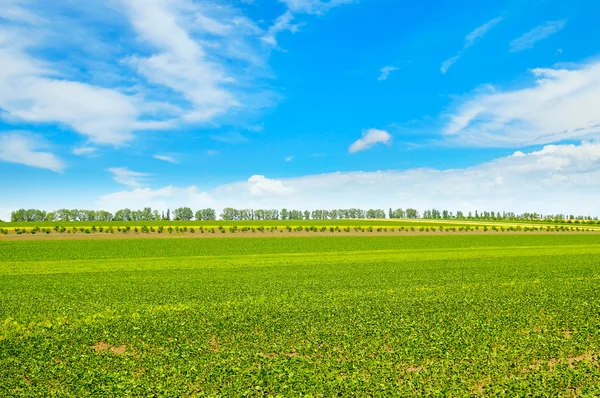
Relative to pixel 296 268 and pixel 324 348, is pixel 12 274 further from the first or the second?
pixel 324 348

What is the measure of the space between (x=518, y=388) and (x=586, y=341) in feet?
20.0

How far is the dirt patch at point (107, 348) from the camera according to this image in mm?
13835

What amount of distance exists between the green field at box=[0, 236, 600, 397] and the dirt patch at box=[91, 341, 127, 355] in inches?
3.2

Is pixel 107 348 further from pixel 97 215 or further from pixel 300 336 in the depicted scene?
pixel 97 215

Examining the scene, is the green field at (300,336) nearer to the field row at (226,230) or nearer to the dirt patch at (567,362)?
the dirt patch at (567,362)

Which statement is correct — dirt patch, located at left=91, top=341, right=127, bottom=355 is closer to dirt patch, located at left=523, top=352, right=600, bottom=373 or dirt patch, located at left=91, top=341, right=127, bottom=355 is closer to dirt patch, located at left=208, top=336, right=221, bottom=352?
dirt patch, located at left=208, top=336, right=221, bottom=352

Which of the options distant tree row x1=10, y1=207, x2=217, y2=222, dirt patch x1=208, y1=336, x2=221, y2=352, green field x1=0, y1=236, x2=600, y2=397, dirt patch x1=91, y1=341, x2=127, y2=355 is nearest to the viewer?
green field x1=0, y1=236, x2=600, y2=397

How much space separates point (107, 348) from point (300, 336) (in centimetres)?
736

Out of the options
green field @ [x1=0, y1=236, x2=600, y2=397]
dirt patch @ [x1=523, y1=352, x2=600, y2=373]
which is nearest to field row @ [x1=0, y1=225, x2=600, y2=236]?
green field @ [x1=0, y1=236, x2=600, y2=397]

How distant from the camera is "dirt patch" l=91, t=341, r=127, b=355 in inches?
545

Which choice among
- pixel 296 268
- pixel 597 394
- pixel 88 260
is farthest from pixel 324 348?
pixel 88 260

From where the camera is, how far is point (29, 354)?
1334 centimetres

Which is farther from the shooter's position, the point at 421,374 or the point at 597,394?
the point at 421,374

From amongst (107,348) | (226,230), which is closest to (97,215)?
(226,230)
